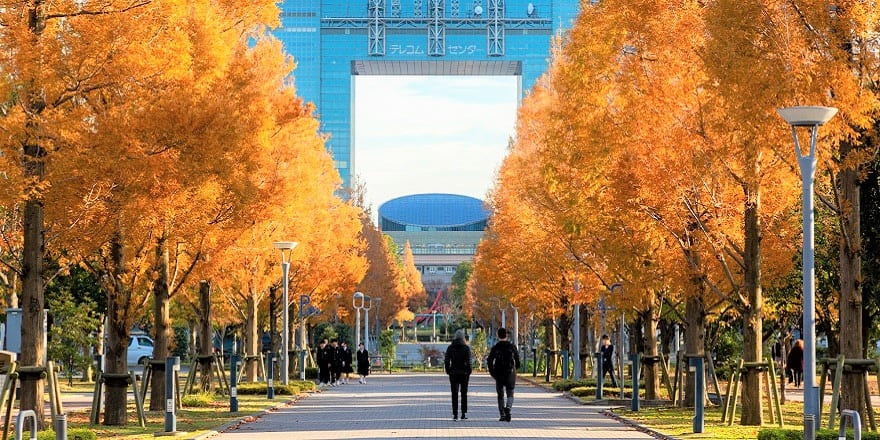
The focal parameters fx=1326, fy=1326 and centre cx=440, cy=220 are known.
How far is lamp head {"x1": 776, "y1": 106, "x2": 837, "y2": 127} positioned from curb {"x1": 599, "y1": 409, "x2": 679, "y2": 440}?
5.77 m

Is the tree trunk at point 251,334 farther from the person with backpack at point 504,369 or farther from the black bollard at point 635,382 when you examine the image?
the person with backpack at point 504,369

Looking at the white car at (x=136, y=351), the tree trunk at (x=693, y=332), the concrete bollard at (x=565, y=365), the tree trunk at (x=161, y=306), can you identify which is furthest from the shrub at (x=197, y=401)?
the white car at (x=136, y=351)

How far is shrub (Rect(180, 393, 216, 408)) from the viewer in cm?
2828

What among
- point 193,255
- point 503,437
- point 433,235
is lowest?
point 503,437

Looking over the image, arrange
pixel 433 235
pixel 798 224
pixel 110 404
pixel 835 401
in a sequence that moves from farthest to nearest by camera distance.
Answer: pixel 433 235
pixel 798 224
pixel 110 404
pixel 835 401

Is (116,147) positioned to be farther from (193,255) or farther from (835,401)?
(835,401)

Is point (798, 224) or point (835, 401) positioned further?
point (798, 224)

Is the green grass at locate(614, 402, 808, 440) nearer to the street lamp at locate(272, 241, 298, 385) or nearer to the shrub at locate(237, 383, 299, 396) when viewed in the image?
the street lamp at locate(272, 241, 298, 385)

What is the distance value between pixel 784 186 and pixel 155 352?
12.3 m

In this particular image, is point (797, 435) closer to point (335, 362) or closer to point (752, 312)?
point (752, 312)

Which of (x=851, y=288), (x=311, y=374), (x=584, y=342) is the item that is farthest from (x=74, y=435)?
(x=311, y=374)

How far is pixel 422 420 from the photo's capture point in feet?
78.1

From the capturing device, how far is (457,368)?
23672 mm

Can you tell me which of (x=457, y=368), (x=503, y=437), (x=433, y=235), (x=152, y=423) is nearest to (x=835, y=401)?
(x=503, y=437)
